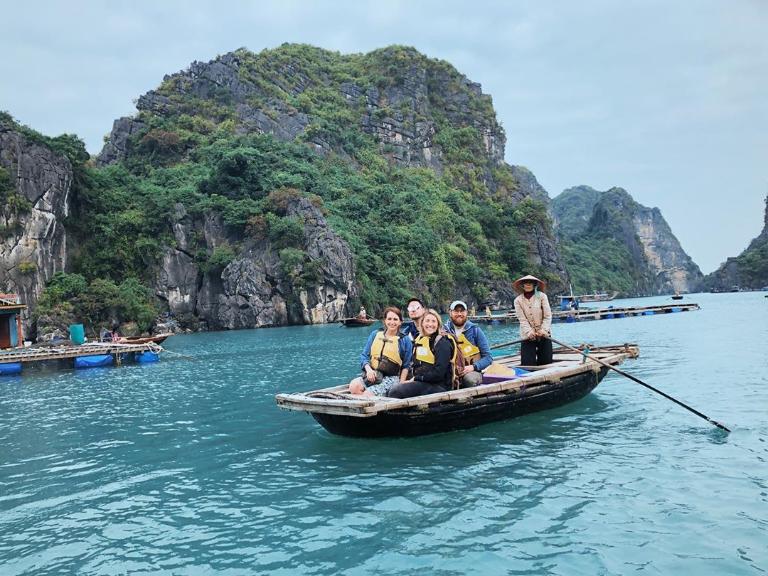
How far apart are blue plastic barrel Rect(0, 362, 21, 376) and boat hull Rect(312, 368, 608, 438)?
23.5 meters

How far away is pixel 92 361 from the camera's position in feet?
87.5

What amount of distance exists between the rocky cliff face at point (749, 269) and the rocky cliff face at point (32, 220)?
5080 inches

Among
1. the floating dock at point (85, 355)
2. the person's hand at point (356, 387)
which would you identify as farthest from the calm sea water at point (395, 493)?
the floating dock at point (85, 355)

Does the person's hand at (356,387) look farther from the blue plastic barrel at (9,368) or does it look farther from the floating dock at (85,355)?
the blue plastic barrel at (9,368)

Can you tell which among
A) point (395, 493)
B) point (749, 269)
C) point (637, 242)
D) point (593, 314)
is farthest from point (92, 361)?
point (637, 242)

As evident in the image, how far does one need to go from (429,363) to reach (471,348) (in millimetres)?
1541

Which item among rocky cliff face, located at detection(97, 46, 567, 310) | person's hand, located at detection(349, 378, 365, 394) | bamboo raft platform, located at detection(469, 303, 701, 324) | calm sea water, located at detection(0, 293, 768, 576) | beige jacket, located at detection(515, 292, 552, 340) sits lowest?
calm sea water, located at detection(0, 293, 768, 576)

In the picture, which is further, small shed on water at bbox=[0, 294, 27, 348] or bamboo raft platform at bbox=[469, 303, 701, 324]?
bamboo raft platform at bbox=[469, 303, 701, 324]

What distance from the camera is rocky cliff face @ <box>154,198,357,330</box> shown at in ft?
174

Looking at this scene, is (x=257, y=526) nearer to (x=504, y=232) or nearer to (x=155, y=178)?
(x=155, y=178)

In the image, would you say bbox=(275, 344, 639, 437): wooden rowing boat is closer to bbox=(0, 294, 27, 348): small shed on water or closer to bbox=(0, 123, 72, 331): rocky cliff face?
bbox=(0, 294, 27, 348): small shed on water

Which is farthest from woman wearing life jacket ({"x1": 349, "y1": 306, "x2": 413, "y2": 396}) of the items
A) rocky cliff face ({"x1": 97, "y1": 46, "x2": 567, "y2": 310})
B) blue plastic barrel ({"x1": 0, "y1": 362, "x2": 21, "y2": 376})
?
rocky cliff face ({"x1": 97, "y1": 46, "x2": 567, "y2": 310})

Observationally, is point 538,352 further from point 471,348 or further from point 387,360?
point 387,360

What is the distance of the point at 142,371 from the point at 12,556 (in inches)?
750
